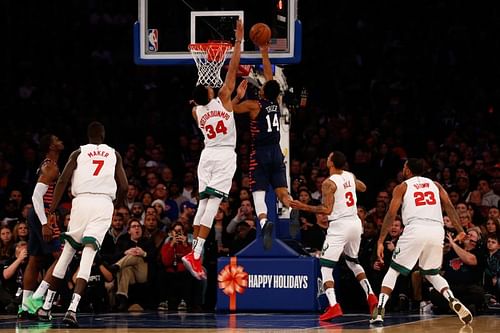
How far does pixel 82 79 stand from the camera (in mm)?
25266

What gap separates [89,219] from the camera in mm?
13117

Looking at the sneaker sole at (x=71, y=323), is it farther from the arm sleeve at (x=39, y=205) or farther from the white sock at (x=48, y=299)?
the arm sleeve at (x=39, y=205)

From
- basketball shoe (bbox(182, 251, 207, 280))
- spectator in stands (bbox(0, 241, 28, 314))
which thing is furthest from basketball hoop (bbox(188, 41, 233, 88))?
spectator in stands (bbox(0, 241, 28, 314))

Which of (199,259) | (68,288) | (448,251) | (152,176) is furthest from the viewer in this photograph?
(152,176)

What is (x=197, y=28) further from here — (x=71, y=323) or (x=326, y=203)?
(x=71, y=323)

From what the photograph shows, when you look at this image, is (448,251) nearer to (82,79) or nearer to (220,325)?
(220,325)

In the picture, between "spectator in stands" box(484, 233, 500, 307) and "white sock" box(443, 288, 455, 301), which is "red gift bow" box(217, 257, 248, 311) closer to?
"white sock" box(443, 288, 455, 301)

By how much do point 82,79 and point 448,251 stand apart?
11.5m

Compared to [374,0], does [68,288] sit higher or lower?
lower

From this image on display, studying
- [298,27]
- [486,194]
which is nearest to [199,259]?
[298,27]

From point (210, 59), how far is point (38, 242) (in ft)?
10.5

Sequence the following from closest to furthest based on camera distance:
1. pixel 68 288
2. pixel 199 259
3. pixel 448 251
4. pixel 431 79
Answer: pixel 199 259 → pixel 448 251 → pixel 68 288 → pixel 431 79

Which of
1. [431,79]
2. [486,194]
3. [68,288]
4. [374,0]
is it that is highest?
[374,0]

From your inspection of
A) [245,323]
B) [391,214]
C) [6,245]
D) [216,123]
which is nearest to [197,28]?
[216,123]
